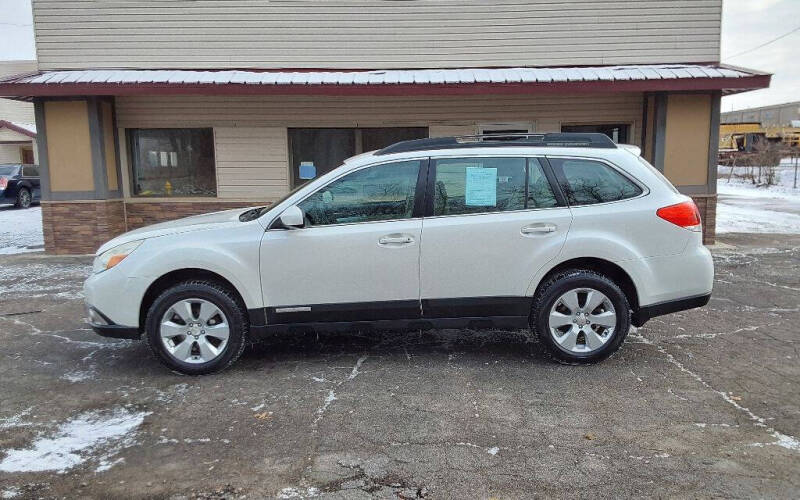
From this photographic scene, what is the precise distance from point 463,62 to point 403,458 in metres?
9.31

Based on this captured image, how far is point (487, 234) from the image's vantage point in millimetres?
4707

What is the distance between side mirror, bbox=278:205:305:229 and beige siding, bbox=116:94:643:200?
7.26 metres

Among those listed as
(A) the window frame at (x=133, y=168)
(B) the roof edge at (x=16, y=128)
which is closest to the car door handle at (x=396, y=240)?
(A) the window frame at (x=133, y=168)

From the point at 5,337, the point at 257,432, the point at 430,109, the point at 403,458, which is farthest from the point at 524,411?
the point at 430,109

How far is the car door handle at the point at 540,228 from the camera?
15.5ft

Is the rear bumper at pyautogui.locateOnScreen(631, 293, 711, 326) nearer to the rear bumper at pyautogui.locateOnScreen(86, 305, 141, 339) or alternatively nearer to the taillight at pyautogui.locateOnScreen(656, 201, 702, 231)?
the taillight at pyautogui.locateOnScreen(656, 201, 702, 231)

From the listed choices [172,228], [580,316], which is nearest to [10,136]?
[172,228]

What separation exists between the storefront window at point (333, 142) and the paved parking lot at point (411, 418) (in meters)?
6.48

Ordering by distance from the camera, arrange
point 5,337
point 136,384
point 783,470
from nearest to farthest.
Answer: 1. point 783,470
2. point 136,384
3. point 5,337

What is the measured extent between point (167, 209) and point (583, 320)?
942cm

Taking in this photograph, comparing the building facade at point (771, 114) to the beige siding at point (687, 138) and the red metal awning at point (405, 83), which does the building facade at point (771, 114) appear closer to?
the beige siding at point (687, 138)

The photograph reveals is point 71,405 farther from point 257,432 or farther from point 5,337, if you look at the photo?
point 5,337

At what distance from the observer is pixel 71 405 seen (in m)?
4.28

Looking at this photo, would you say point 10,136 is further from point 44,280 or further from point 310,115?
point 44,280
